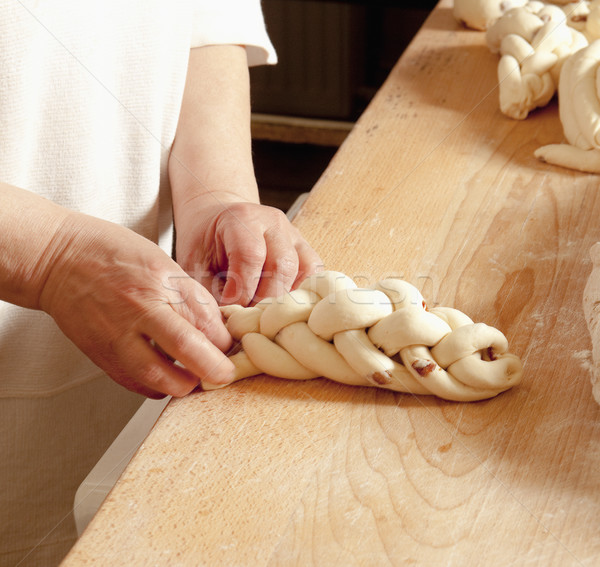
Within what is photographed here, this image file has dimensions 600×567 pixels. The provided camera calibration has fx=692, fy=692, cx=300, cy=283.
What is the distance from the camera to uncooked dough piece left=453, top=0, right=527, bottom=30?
1636 millimetres

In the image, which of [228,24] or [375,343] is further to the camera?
[228,24]

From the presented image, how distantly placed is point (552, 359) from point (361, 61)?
2.17m

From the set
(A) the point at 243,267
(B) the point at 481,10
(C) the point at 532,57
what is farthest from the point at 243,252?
(B) the point at 481,10

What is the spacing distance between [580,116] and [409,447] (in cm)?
79

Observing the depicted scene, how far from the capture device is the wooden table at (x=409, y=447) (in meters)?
0.65

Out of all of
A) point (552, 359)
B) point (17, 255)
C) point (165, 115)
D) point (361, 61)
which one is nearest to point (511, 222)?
point (552, 359)

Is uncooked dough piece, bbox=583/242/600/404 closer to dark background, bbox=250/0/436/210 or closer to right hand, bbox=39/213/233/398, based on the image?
right hand, bbox=39/213/233/398

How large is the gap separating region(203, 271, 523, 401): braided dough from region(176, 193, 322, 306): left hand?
81 millimetres

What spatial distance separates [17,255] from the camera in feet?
2.63

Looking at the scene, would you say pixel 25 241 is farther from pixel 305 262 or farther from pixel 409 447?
pixel 409 447

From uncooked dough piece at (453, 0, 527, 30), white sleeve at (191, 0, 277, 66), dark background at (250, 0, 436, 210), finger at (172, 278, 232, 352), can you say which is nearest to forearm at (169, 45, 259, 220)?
white sleeve at (191, 0, 277, 66)

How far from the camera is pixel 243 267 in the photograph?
0.93m

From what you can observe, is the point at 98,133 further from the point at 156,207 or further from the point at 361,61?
the point at 361,61

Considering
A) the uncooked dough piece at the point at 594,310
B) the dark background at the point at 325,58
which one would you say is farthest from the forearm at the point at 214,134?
the dark background at the point at 325,58
